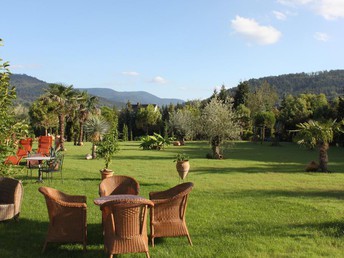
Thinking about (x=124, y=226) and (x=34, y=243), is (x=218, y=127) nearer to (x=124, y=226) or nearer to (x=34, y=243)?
(x=34, y=243)

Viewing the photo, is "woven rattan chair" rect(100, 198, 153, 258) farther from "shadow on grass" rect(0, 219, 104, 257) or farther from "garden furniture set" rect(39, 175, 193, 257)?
"shadow on grass" rect(0, 219, 104, 257)

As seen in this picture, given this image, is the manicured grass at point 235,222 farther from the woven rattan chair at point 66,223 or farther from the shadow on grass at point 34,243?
the woven rattan chair at point 66,223

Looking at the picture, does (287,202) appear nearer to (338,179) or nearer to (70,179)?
(338,179)

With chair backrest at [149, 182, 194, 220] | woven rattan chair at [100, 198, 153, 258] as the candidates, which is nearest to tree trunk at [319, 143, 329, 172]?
chair backrest at [149, 182, 194, 220]

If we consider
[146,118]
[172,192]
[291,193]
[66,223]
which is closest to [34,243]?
[66,223]

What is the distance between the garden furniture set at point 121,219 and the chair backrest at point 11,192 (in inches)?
51.4

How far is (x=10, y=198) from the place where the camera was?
6.23 m

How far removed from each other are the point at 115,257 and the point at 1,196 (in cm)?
289

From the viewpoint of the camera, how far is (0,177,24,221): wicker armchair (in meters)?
6.02

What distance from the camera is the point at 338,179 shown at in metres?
13.1

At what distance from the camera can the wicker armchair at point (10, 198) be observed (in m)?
6.02

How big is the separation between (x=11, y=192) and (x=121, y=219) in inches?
117

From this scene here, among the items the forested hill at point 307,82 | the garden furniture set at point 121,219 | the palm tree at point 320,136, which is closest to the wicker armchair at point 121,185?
the garden furniture set at point 121,219

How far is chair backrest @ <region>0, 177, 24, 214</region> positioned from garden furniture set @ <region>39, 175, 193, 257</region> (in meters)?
1.31
